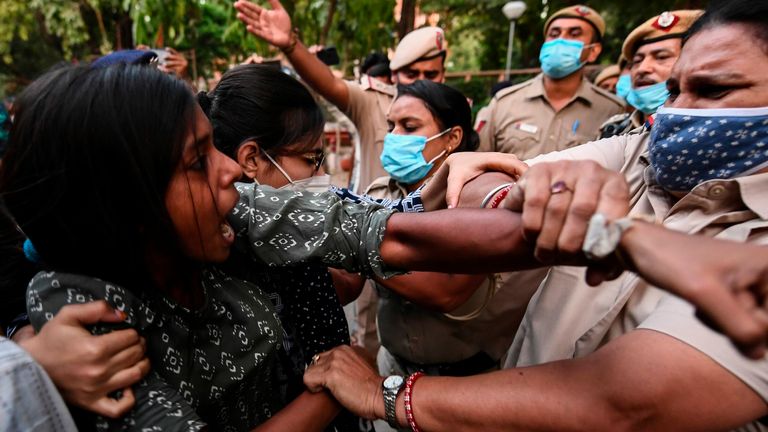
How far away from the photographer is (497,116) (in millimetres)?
3879

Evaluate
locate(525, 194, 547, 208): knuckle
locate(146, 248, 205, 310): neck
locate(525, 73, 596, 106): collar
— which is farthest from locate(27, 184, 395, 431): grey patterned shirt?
locate(525, 73, 596, 106): collar

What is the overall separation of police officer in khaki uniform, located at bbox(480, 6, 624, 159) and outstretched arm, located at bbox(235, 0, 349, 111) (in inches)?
56.8

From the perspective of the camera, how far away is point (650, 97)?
2807 millimetres

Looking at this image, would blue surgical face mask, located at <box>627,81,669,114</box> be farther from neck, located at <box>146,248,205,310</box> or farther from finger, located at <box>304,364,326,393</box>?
neck, located at <box>146,248,205,310</box>

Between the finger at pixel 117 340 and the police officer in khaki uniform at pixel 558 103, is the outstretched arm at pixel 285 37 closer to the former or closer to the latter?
the police officer in khaki uniform at pixel 558 103

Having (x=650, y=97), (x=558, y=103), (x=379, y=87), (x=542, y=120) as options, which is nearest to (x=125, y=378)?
(x=650, y=97)

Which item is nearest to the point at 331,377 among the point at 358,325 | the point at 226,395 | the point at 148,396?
the point at 226,395

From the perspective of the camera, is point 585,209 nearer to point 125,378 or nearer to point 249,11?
point 125,378

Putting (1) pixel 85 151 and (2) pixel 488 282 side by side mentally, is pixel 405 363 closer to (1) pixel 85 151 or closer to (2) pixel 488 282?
(2) pixel 488 282

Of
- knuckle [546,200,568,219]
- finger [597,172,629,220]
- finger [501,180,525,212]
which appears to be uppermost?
finger [597,172,629,220]

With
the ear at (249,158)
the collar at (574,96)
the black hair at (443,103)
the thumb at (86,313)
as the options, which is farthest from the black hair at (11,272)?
the collar at (574,96)

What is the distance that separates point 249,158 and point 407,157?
0.97 m

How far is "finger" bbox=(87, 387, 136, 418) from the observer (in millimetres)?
847

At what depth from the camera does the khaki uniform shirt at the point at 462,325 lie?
165 centimetres
